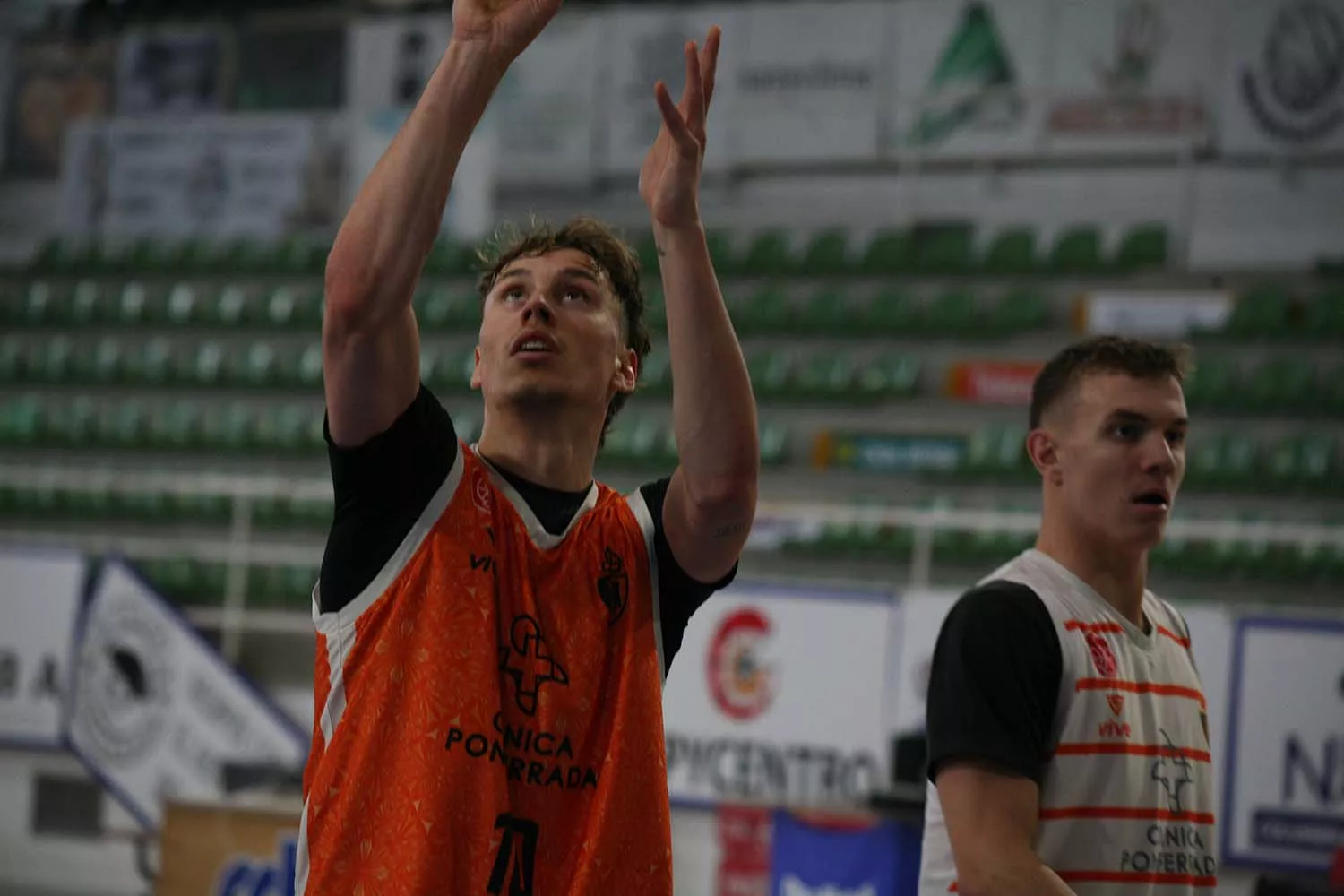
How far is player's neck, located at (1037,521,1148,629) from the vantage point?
2.58 m

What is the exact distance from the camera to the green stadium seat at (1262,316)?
9.95 metres

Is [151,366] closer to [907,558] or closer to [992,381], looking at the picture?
[907,558]

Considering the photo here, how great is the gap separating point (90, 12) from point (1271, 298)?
10219mm

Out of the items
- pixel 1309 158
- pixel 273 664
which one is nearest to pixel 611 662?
pixel 273 664

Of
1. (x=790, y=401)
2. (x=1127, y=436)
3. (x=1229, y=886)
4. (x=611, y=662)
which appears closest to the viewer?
(x=611, y=662)

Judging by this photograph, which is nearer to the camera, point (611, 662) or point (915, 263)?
point (611, 662)

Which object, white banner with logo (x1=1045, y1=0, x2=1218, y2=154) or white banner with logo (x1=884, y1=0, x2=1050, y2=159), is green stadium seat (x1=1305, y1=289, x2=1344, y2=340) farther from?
white banner with logo (x1=884, y1=0, x2=1050, y2=159)

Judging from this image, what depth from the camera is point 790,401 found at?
1104 cm

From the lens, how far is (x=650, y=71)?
1195 centimetres

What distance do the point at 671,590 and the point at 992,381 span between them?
28.9 feet

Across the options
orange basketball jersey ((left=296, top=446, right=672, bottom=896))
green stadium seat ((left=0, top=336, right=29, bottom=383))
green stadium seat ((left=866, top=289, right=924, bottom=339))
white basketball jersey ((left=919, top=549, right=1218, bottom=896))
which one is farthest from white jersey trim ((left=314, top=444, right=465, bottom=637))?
green stadium seat ((left=0, top=336, right=29, bottom=383))

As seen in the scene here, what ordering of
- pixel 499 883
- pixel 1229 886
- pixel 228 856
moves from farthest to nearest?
1. pixel 1229 886
2. pixel 228 856
3. pixel 499 883

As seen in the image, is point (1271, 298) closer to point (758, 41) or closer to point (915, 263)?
point (915, 263)

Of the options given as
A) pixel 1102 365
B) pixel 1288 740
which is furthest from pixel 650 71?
pixel 1102 365
